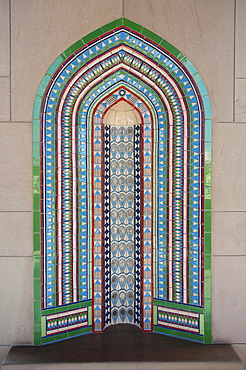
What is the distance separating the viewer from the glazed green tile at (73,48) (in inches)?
84.3

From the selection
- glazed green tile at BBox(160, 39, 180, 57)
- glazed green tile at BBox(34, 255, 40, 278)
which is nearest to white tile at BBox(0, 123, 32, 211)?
glazed green tile at BBox(34, 255, 40, 278)

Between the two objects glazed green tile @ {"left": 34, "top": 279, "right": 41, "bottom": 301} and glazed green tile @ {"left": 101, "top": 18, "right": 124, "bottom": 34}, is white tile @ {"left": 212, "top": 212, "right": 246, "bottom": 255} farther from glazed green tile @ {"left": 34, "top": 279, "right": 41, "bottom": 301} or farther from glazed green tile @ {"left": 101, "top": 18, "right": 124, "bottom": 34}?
glazed green tile @ {"left": 101, "top": 18, "right": 124, "bottom": 34}

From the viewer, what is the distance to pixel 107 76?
7.39 ft

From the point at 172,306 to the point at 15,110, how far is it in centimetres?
165

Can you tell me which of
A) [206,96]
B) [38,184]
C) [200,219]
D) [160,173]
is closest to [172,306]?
[200,219]

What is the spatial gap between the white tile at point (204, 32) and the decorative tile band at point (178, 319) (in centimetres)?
130

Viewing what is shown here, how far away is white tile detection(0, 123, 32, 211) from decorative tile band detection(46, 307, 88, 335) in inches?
29.3

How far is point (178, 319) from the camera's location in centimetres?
233

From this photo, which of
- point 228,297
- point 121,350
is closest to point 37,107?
point 121,350

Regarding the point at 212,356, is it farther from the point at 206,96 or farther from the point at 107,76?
the point at 107,76

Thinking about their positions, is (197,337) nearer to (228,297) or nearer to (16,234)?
(228,297)

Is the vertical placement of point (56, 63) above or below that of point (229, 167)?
above

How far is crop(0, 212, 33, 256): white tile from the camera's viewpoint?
7.21 feet

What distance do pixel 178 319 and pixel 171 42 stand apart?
5.95ft
